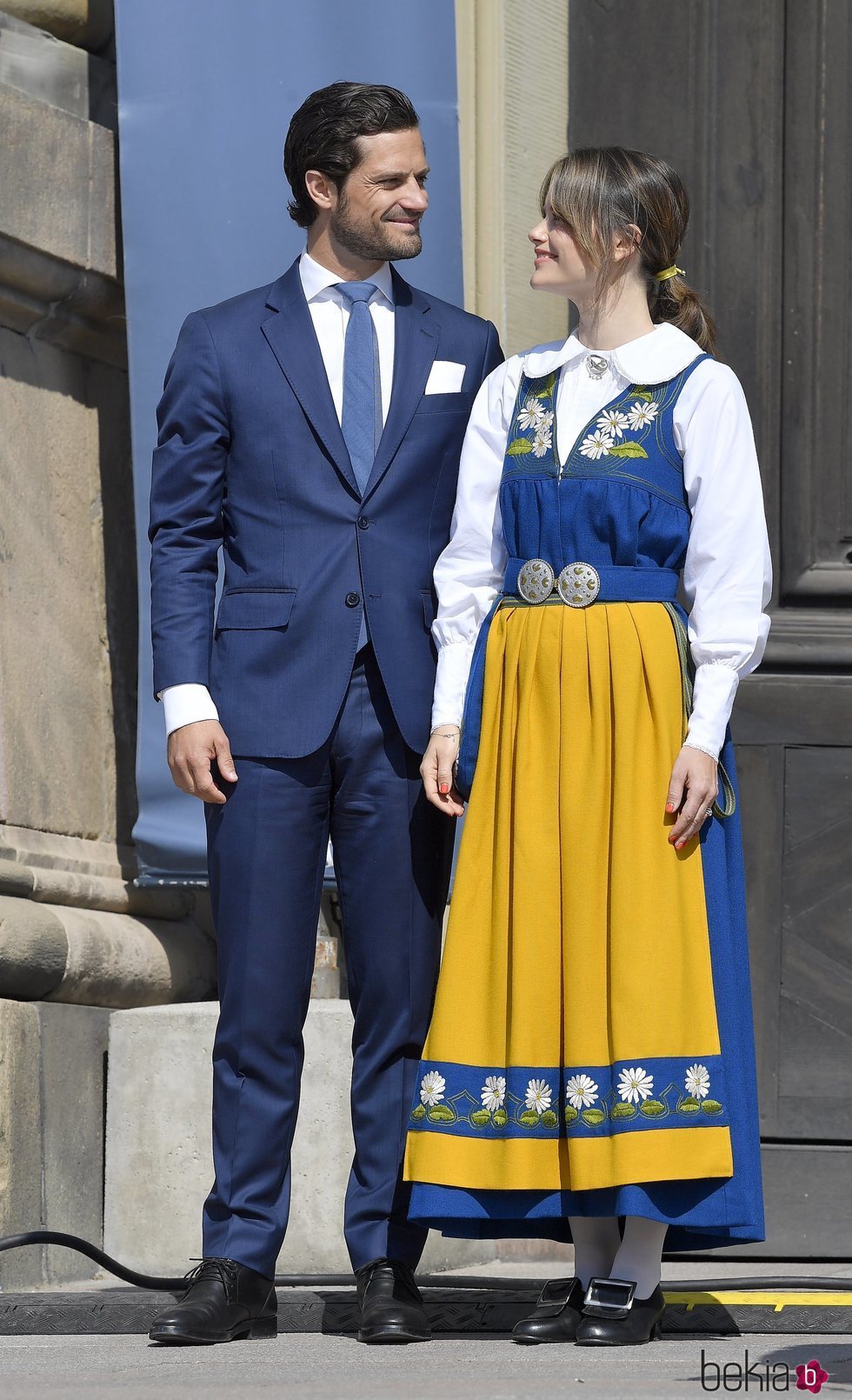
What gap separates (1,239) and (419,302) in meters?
1.06

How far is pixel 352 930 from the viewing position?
10.5 ft

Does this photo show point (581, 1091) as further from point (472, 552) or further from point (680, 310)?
point (680, 310)

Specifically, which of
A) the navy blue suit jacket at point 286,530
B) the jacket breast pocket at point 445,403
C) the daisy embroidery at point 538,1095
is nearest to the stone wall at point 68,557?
the navy blue suit jacket at point 286,530

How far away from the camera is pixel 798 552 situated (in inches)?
176

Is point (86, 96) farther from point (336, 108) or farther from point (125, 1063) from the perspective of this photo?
point (125, 1063)

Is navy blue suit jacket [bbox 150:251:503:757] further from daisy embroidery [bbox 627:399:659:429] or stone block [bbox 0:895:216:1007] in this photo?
stone block [bbox 0:895:216:1007]

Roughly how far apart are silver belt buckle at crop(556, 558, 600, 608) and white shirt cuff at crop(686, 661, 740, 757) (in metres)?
0.20

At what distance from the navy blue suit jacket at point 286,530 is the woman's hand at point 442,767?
2.3 inches

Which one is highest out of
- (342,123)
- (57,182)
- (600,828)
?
(57,182)

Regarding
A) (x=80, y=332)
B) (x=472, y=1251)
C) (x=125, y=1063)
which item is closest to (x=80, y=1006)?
(x=125, y=1063)

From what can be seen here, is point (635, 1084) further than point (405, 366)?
No

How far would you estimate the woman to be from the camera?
2.92 m

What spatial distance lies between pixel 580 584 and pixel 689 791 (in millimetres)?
353

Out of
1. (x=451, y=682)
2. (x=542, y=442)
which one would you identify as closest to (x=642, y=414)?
(x=542, y=442)
